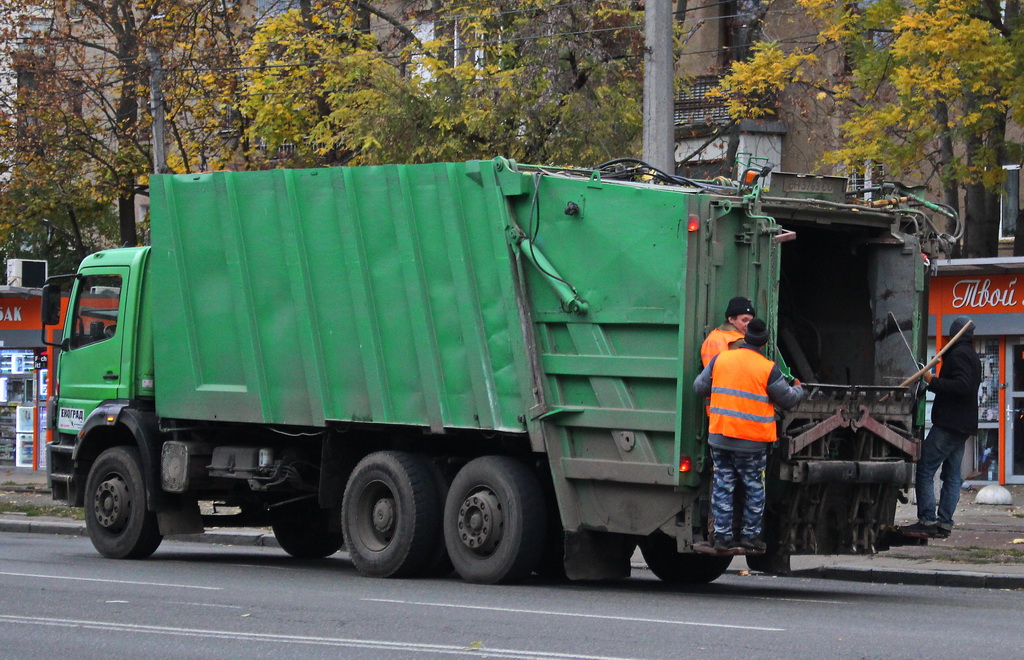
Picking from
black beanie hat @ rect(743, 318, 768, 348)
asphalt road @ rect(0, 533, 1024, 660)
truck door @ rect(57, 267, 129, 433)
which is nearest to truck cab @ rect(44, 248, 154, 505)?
truck door @ rect(57, 267, 129, 433)

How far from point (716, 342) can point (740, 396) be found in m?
0.35

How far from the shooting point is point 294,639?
7496 millimetres

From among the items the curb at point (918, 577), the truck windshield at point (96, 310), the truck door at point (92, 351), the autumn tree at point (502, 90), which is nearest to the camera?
the curb at point (918, 577)

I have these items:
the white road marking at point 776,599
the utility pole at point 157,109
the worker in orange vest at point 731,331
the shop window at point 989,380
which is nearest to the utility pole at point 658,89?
the worker in orange vest at point 731,331

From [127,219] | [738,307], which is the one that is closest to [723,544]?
[738,307]

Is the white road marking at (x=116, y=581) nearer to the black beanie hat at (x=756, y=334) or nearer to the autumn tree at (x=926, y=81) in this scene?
the black beanie hat at (x=756, y=334)

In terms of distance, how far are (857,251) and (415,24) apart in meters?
15.4

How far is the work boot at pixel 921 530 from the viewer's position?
414 inches

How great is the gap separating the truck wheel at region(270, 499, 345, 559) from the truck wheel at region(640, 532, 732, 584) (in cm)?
337

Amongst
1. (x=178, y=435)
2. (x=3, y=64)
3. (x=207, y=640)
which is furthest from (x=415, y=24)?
(x=207, y=640)

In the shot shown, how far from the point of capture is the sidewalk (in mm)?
11820

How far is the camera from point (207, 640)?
7.48m

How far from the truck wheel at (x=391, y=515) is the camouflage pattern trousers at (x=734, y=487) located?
2271 mm

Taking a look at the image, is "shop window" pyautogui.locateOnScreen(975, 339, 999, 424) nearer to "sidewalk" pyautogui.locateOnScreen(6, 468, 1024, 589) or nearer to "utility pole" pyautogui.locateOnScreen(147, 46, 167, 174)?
"sidewalk" pyautogui.locateOnScreen(6, 468, 1024, 589)
